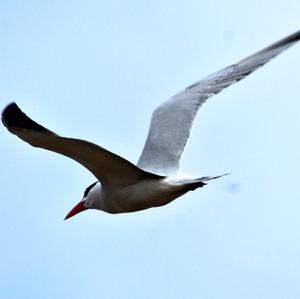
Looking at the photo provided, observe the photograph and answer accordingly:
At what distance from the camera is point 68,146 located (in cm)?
1155

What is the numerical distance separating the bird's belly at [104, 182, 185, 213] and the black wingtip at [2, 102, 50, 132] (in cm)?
149

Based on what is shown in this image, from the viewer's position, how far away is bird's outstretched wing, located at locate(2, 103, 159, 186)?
11.4 metres

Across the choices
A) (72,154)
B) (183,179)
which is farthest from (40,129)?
(183,179)

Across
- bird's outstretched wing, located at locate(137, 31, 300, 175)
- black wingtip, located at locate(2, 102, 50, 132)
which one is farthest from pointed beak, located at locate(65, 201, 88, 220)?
black wingtip, located at locate(2, 102, 50, 132)

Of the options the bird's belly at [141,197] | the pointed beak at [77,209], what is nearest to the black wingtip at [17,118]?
the bird's belly at [141,197]

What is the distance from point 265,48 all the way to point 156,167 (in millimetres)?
2032

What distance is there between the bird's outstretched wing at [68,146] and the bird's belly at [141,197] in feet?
0.45

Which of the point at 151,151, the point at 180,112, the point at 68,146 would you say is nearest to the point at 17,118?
the point at 68,146

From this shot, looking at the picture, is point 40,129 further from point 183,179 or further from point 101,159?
point 183,179

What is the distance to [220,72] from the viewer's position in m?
14.8

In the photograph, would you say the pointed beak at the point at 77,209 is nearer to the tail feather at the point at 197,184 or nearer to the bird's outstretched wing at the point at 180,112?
the bird's outstretched wing at the point at 180,112

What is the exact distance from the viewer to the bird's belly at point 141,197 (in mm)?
12219

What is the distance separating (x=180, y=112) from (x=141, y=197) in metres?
2.32

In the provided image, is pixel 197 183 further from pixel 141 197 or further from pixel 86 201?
pixel 86 201
